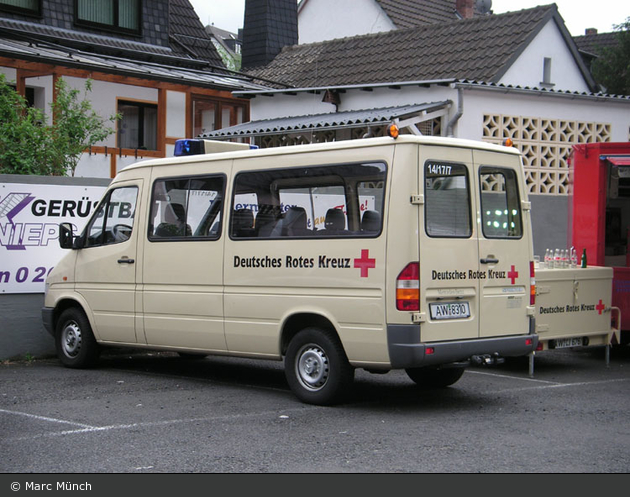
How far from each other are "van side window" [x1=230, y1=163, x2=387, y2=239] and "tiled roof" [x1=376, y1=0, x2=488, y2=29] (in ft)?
81.4

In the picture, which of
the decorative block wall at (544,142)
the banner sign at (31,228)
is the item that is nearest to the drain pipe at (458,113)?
the decorative block wall at (544,142)

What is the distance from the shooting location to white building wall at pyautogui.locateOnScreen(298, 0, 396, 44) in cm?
3403

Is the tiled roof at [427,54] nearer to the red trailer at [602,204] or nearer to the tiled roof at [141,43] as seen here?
the tiled roof at [141,43]

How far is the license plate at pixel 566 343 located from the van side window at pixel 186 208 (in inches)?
170

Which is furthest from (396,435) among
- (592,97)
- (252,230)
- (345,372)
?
(592,97)

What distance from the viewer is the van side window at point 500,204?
906 centimetres

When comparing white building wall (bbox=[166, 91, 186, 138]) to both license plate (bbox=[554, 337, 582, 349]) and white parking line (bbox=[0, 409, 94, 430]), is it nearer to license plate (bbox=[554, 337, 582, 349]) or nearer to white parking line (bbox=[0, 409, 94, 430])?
license plate (bbox=[554, 337, 582, 349])

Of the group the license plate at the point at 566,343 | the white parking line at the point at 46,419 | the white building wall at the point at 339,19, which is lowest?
the white parking line at the point at 46,419

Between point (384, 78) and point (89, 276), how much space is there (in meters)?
13.9

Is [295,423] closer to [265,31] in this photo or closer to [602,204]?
[602,204]

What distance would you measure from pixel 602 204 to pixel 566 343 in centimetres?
253

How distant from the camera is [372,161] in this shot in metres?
8.58

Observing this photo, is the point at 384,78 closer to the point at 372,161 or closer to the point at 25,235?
the point at 25,235
